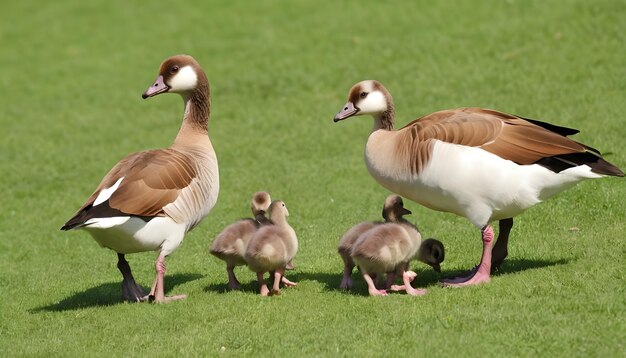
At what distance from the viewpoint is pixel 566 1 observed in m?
19.8

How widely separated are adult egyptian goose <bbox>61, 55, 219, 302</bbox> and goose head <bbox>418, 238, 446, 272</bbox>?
2537mm

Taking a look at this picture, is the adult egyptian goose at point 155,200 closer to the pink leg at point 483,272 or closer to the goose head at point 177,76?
the goose head at point 177,76

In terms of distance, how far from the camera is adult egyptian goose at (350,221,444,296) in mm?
8883

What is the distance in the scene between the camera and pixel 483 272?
30.2 ft

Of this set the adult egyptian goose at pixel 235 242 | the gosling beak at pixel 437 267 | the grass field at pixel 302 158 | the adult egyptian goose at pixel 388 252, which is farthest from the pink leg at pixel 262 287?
the gosling beak at pixel 437 267

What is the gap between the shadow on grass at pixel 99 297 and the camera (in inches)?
396

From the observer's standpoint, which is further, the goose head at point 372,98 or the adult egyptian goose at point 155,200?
the goose head at point 372,98

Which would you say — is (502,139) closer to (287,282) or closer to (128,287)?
(287,282)

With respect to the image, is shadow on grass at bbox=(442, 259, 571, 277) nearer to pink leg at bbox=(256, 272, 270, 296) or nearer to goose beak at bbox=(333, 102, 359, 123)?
pink leg at bbox=(256, 272, 270, 296)

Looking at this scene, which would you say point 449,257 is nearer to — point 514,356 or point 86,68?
point 514,356

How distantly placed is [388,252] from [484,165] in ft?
4.22

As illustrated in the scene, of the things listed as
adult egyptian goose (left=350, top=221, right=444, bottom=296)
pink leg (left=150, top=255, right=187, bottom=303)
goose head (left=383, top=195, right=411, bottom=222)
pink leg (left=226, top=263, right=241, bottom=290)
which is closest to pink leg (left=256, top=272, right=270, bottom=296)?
pink leg (left=226, top=263, right=241, bottom=290)

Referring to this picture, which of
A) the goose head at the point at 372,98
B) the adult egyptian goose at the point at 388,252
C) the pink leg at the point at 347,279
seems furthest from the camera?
the goose head at the point at 372,98

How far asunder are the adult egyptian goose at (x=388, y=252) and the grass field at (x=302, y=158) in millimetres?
280
